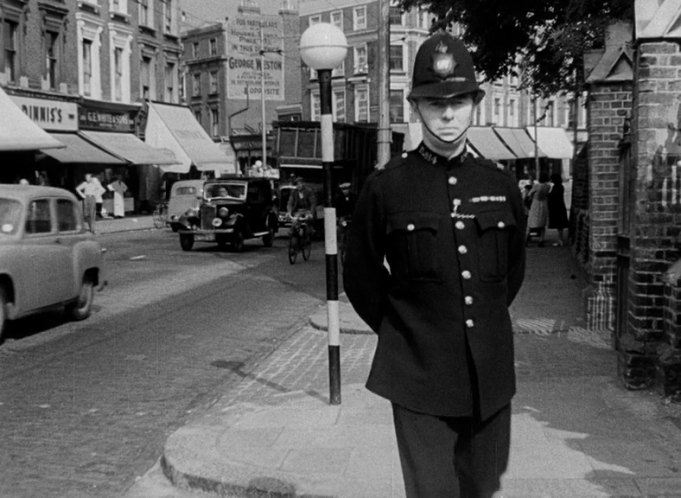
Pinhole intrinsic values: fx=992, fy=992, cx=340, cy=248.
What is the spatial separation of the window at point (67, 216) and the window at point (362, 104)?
51.3m

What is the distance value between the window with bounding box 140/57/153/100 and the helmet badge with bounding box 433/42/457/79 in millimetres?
42487

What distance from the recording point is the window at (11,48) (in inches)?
1324

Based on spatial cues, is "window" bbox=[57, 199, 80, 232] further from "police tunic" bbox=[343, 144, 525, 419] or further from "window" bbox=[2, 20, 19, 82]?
"window" bbox=[2, 20, 19, 82]

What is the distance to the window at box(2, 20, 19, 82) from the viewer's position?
110 feet

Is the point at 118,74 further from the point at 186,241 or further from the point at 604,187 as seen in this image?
the point at 604,187

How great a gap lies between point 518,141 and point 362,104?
12.5m

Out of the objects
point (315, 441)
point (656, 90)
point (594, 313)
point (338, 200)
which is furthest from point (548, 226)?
point (315, 441)

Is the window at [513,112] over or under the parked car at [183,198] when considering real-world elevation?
over

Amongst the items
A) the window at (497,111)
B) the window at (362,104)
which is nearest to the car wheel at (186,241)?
the window at (362,104)

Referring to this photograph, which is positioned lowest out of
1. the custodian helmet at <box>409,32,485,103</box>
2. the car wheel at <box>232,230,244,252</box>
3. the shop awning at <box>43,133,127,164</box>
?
the car wheel at <box>232,230,244,252</box>

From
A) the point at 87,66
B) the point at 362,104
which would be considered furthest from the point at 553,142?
the point at 87,66

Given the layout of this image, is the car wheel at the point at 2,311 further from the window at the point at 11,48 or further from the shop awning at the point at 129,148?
the shop awning at the point at 129,148

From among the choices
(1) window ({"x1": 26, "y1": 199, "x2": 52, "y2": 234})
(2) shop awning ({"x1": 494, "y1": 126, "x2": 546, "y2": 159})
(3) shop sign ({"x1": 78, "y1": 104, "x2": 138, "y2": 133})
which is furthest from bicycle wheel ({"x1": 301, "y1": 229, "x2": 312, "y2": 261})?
(2) shop awning ({"x1": 494, "y1": 126, "x2": 546, "y2": 159})

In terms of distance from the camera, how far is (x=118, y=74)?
4262 cm
